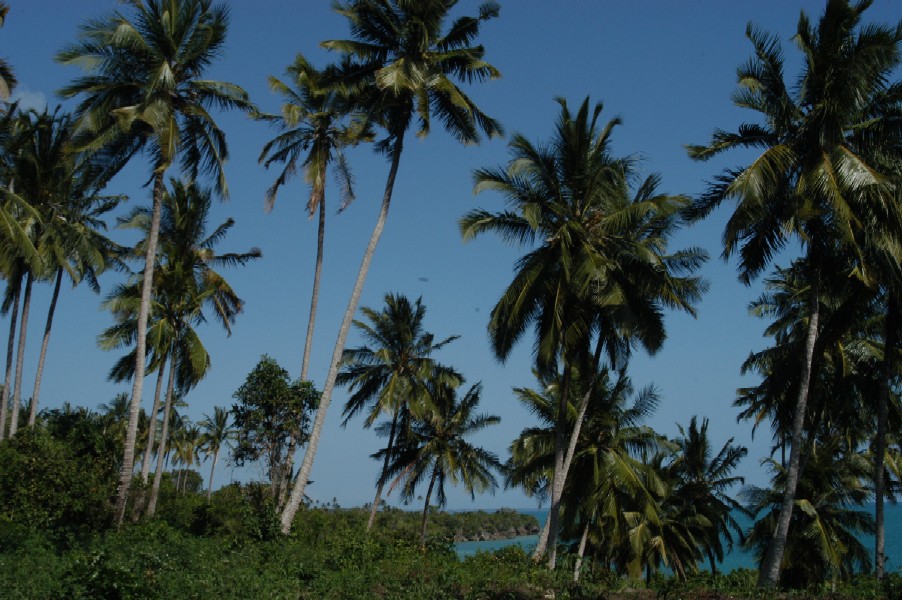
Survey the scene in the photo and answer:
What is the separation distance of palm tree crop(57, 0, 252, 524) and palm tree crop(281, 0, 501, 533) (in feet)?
11.0

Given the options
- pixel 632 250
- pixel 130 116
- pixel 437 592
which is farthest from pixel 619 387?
pixel 130 116

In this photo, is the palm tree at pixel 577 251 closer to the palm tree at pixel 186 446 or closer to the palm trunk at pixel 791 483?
the palm trunk at pixel 791 483

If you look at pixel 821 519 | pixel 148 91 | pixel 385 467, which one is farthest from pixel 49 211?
pixel 821 519

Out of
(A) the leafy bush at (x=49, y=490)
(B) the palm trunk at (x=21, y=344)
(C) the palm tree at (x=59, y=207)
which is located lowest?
(A) the leafy bush at (x=49, y=490)

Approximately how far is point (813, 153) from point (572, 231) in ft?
18.5

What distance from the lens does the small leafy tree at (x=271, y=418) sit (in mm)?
22500

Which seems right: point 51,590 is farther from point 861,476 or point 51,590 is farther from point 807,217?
point 861,476

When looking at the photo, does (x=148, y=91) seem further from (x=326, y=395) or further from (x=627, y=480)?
(x=627, y=480)

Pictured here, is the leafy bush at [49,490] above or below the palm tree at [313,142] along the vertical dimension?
below

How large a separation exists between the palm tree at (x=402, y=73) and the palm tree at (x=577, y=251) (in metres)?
2.35

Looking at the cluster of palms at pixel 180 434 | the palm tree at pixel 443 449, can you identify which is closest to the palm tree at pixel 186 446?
the cluster of palms at pixel 180 434

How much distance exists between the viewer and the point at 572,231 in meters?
19.8

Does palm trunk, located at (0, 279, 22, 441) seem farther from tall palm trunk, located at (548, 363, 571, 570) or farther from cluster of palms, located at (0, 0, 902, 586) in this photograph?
tall palm trunk, located at (548, 363, 571, 570)

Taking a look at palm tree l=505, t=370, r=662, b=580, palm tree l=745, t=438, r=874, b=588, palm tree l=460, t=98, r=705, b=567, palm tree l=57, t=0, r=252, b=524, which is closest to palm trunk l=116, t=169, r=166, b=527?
palm tree l=57, t=0, r=252, b=524
